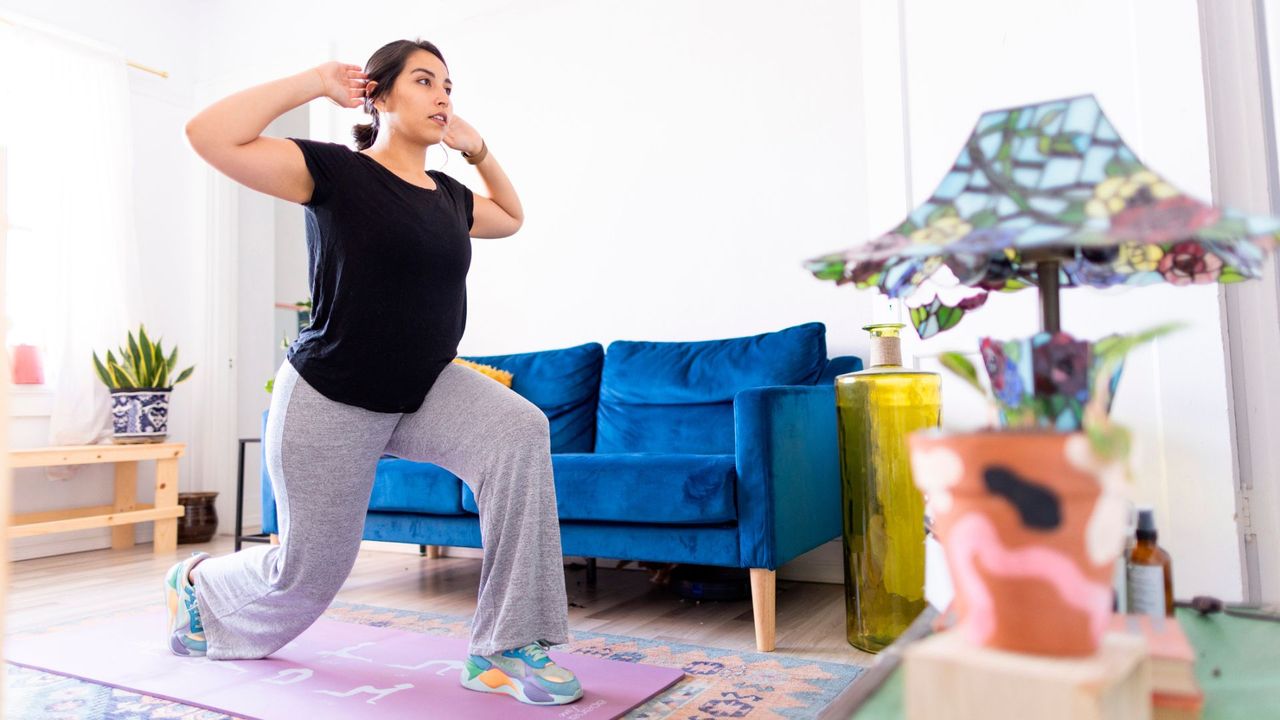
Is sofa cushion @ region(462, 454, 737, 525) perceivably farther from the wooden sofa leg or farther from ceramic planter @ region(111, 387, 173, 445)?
ceramic planter @ region(111, 387, 173, 445)

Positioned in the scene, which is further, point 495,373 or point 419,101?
point 495,373

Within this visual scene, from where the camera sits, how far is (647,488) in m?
2.13

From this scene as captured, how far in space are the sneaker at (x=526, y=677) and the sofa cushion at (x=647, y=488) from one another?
0.57m

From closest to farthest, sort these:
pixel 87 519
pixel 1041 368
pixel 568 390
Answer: pixel 1041 368 < pixel 568 390 < pixel 87 519

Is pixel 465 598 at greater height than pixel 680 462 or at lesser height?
lesser

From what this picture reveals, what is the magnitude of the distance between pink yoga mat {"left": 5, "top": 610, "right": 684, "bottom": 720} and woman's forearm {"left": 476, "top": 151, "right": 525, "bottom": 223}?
1.06m

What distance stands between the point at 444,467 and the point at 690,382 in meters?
1.20

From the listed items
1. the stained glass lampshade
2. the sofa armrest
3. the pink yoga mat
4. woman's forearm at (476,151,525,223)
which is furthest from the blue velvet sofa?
the stained glass lampshade

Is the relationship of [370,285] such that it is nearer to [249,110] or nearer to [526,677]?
[249,110]

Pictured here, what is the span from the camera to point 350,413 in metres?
1.62

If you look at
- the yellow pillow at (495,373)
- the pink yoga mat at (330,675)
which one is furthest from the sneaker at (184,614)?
the yellow pillow at (495,373)

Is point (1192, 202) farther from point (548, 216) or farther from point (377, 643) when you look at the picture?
point (548, 216)

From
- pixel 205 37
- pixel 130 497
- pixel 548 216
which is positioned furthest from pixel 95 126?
pixel 548 216

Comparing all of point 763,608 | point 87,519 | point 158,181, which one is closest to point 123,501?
point 87,519
